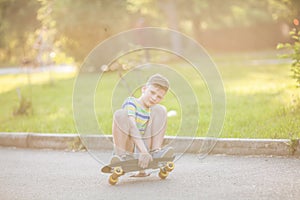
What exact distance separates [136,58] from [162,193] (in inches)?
263

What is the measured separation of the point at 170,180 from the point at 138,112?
2.53 feet

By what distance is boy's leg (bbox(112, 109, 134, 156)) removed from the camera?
4.84 meters

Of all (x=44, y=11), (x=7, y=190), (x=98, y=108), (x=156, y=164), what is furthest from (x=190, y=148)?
(x=44, y=11)

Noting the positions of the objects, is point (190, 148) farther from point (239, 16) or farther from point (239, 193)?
point (239, 16)

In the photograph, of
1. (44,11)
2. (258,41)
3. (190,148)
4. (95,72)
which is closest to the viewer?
(190,148)

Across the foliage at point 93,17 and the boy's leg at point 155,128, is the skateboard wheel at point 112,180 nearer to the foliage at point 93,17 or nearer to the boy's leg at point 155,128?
the boy's leg at point 155,128

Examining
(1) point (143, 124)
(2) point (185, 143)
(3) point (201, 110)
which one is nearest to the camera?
(1) point (143, 124)

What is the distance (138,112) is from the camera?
4.89 meters

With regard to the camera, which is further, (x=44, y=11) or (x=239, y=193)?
(x=44, y=11)

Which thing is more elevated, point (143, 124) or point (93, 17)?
point (93, 17)

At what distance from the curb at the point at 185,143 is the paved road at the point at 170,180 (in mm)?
187

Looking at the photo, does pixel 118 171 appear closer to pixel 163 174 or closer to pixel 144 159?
pixel 144 159

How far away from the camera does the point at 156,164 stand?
495 centimetres

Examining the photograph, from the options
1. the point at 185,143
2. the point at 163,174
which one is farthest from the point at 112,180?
the point at 185,143
